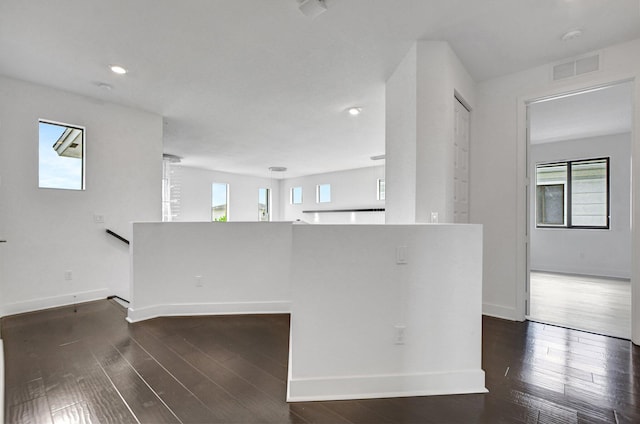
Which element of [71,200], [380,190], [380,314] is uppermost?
[380,190]

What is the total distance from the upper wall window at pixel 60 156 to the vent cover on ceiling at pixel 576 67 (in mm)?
5680

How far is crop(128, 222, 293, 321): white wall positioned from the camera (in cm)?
327

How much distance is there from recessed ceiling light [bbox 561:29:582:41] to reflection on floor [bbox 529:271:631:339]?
2.85 metres

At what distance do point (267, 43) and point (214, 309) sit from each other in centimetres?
287

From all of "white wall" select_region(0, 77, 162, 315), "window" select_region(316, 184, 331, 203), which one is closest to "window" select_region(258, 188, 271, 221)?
"window" select_region(316, 184, 331, 203)

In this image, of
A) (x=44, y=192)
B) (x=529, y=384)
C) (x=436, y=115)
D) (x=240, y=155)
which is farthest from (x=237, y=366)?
(x=240, y=155)

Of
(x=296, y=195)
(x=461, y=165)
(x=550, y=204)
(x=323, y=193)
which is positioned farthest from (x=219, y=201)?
(x=550, y=204)

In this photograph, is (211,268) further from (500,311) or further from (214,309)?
(500,311)

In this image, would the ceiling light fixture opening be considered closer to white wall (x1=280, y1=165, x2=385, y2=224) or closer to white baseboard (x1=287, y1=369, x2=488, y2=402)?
white baseboard (x1=287, y1=369, x2=488, y2=402)

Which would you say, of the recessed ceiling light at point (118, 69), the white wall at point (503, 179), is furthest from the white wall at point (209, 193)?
the white wall at point (503, 179)

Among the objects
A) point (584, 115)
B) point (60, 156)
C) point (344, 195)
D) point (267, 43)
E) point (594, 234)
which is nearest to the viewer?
point (267, 43)

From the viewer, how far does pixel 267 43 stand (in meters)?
2.69

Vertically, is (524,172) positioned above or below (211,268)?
above

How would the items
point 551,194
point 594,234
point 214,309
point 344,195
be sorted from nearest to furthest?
point 214,309, point 594,234, point 551,194, point 344,195
